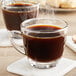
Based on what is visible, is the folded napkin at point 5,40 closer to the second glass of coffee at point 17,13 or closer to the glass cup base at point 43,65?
the second glass of coffee at point 17,13

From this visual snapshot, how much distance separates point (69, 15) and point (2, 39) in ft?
1.55

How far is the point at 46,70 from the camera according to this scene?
845mm

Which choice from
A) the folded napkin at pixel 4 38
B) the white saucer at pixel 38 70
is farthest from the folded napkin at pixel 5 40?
the white saucer at pixel 38 70

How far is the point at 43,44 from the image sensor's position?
0.81m

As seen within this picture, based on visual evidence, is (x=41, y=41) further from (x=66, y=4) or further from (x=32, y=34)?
(x=66, y=4)

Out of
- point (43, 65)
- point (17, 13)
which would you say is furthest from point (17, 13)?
point (43, 65)

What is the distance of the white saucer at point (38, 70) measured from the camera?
83 cm

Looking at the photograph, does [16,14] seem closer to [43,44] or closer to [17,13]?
[17,13]

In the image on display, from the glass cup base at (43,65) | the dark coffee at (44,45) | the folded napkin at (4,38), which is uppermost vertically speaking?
the dark coffee at (44,45)

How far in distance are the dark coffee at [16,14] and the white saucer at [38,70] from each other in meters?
0.25

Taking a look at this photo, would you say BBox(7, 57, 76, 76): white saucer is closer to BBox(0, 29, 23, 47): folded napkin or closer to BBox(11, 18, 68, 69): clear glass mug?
BBox(11, 18, 68, 69): clear glass mug

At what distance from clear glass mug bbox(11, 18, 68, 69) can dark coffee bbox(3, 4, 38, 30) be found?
213 millimetres

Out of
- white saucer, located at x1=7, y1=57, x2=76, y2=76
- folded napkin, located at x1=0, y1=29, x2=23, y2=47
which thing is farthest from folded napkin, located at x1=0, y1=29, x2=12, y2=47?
white saucer, located at x1=7, y1=57, x2=76, y2=76

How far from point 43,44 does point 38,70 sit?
9cm
